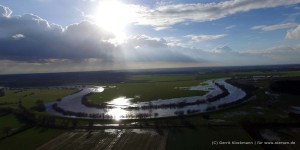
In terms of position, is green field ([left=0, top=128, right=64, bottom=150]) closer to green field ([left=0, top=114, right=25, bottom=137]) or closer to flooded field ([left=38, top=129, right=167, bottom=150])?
flooded field ([left=38, top=129, right=167, bottom=150])

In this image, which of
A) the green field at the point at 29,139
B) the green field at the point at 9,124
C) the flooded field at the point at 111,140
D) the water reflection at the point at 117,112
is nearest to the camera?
the flooded field at the point at 111,140

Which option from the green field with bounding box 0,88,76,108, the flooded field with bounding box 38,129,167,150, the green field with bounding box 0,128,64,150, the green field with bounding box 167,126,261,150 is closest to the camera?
the green field with bounding box 167,126,261,150

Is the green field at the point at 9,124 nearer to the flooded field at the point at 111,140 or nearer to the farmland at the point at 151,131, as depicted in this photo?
the farmland at the point at 151,131

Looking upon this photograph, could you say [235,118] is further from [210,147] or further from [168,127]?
[210,147]

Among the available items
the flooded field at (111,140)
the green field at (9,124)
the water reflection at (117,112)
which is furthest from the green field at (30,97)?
the flooded field at (111,140)

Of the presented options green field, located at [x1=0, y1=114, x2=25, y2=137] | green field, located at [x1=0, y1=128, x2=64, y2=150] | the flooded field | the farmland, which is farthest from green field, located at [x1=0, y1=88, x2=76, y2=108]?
the flooded field

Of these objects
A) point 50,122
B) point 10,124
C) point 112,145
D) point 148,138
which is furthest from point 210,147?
point 10,124

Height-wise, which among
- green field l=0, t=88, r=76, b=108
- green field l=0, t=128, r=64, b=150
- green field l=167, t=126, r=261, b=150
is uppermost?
green field l=0, t=88, r=76, b=108

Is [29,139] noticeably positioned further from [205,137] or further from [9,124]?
[205,137]

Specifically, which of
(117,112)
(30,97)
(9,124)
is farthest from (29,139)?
(30,97)
